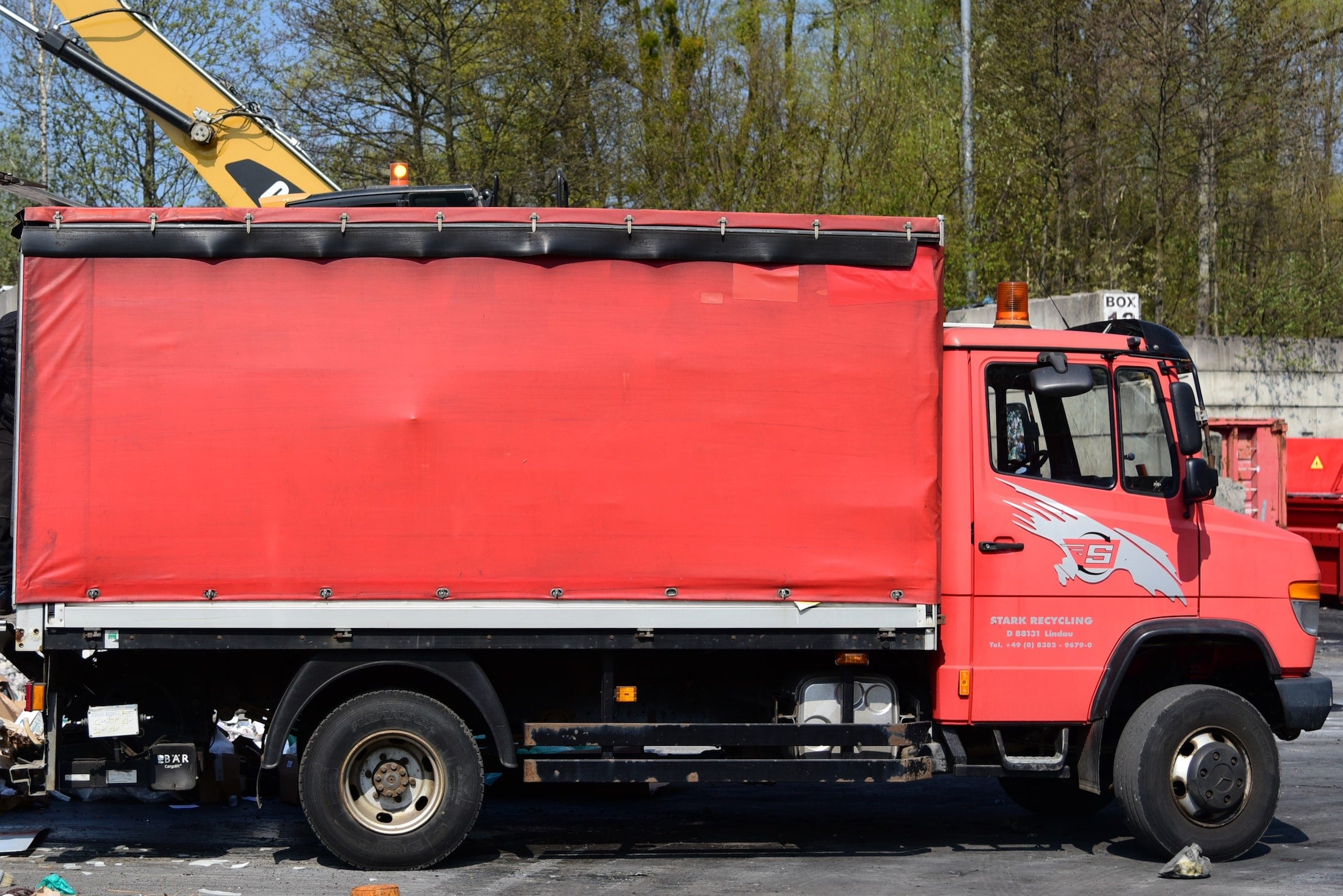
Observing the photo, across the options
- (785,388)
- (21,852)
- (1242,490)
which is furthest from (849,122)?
(21,852)

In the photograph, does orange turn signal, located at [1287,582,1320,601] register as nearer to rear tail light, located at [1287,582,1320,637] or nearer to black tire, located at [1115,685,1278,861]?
rear tail light, located at [1287,582,1320,637]

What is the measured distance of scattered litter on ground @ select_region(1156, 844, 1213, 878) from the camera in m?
6.50

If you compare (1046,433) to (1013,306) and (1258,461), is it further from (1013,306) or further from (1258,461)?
(1258,461)

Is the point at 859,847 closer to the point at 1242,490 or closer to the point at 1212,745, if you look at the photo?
the point at 1212,745

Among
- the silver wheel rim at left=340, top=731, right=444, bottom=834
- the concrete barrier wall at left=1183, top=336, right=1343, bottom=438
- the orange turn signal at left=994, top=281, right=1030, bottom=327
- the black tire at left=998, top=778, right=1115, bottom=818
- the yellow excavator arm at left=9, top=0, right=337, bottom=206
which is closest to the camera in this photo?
the silver wheel rim at left=340, top=731, right=444, bottom=834

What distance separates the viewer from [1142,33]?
21266mm

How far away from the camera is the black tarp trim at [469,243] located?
6.31 m

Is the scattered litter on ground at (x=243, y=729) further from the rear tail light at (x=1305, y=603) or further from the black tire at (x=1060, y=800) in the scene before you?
the rear tail light at (x=1305, y=603)

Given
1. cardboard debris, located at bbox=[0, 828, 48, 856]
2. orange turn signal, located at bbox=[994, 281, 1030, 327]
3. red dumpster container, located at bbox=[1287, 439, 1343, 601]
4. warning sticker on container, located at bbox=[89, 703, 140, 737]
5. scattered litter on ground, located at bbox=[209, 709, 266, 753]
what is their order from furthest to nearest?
red dumpster container, located at bbox=[1287, 439, 1343, 601] → scattered litter on ground, located at bbox=[209, 709, 266, 753] → orange turn signal, located at bbox=[994, 281, 1030, 327] → cardboard debris, located at bbox=[0, 828, 48, 856] → warning sticker on container, located at bbox=[89, 703, 140, 737]

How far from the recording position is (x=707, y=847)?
23.6ft

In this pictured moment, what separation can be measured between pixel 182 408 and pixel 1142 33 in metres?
19.4

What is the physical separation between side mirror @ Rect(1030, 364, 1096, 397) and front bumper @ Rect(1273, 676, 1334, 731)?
75.6 inches

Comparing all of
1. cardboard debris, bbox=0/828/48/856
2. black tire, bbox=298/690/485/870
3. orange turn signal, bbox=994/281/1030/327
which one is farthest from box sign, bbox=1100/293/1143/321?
cardboard debris, bbox=0/828/48/856

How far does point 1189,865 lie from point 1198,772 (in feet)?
1.56
